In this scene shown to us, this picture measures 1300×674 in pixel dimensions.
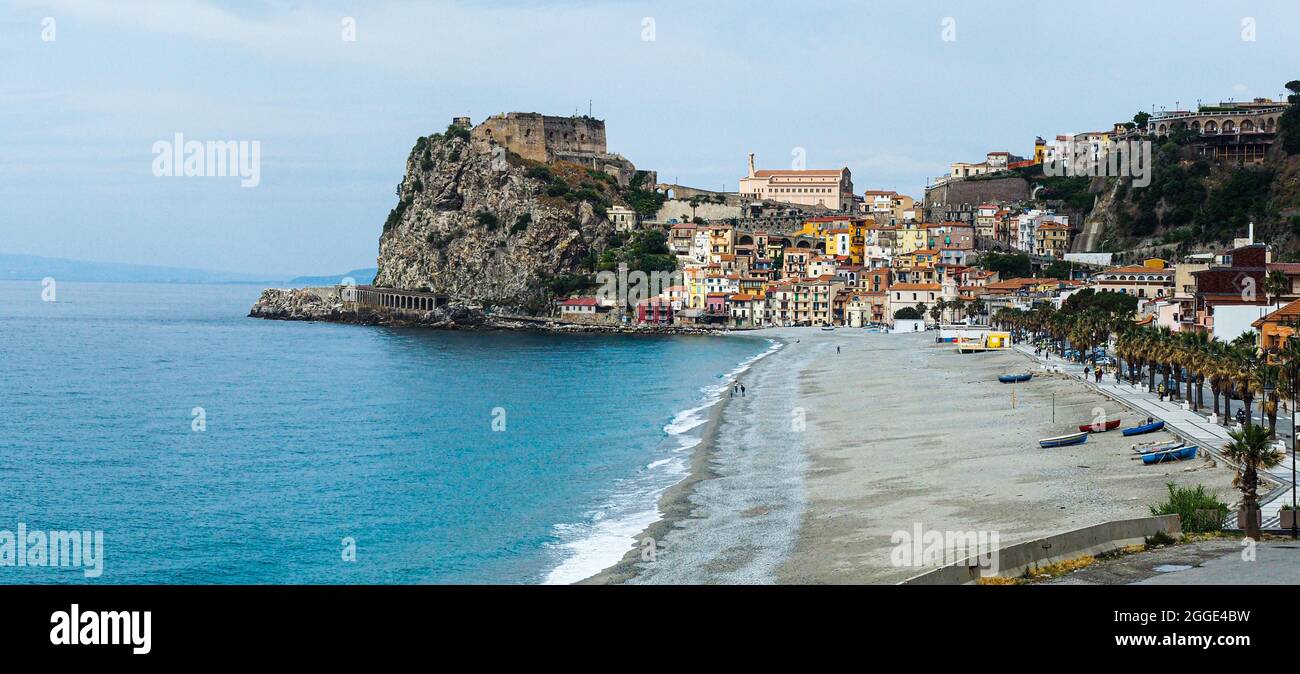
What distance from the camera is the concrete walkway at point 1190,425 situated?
25.5m

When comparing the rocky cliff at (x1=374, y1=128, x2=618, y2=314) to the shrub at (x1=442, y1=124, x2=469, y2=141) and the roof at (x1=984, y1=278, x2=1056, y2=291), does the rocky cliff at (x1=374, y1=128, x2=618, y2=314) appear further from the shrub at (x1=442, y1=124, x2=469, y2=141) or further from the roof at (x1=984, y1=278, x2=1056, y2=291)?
the roof at (x1=984, y1=278, x2=1056, y2=291)

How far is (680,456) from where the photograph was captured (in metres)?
44.9

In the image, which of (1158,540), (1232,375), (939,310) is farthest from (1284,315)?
(939,310)

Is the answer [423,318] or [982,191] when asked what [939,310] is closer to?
[982,191]

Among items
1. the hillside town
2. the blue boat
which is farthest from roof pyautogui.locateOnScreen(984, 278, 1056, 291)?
the blue boat

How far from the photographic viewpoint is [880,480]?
118 ft

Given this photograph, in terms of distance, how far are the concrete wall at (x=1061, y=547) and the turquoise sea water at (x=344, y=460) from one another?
10.6 meters

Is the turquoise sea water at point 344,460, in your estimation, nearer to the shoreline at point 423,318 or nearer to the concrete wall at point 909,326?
the concrete wall at point 909,326

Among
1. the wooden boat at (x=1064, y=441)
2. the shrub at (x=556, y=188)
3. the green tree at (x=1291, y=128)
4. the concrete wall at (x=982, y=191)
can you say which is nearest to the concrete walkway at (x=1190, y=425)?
the wooden boat at (x=1064, y=441)

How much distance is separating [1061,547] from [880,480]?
15.7 m

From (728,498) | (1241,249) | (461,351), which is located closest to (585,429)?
(728,498)

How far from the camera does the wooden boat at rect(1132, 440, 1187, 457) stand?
3369 cm
